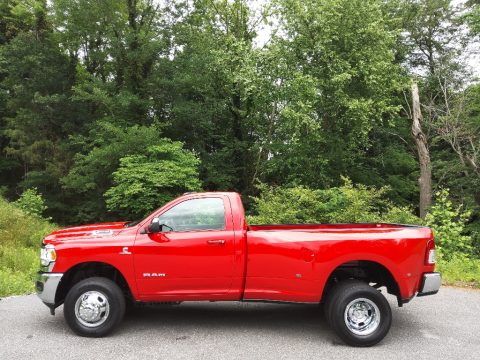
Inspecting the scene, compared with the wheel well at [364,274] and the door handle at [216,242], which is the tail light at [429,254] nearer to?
the wheel well at [364,274]

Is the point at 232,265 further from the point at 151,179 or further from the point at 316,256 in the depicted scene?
the point at 151,179

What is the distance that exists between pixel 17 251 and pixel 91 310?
319 inches

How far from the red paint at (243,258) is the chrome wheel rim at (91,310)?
404 millimetres

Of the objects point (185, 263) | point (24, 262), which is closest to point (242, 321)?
point (185, 263)

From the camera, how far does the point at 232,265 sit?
5605mm

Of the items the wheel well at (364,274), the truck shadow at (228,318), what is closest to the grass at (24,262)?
the truck shadow at (228,318)

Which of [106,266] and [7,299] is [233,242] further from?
[7,299]

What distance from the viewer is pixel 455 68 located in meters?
25.5

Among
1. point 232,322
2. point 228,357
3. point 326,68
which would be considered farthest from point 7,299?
point 326,68

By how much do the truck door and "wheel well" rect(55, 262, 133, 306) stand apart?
0.48 metres

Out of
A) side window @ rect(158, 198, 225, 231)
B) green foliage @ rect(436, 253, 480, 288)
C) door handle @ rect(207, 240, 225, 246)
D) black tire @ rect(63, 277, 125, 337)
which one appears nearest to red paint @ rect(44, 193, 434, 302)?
door handle @ rect(207, 240, 225, 246)

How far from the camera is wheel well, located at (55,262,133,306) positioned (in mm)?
5824

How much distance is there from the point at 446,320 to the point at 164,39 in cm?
2498

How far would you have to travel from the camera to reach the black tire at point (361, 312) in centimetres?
533
